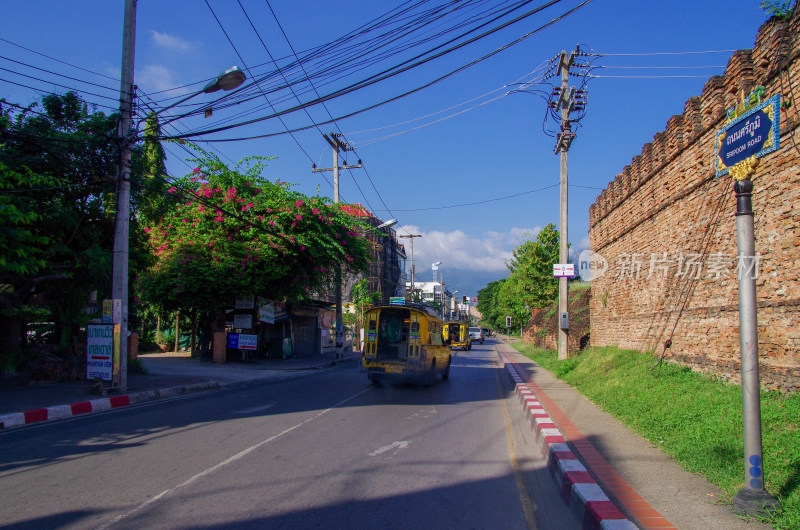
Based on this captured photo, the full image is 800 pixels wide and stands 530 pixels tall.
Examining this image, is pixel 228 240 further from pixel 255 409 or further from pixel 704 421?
pixel 704 421

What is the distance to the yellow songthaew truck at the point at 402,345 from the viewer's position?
47.0ft

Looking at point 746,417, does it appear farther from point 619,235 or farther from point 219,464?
point 619,235

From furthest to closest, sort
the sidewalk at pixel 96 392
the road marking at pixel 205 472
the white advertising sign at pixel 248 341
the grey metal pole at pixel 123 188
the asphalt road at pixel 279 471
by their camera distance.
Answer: the white advertising sign at pixel 248 341 < the grey metal pole at pixel 123 188 < the sidewalk at pixel 96 392 < the asphalt road at pixel 279 471 < the road marking at pixel 205 472

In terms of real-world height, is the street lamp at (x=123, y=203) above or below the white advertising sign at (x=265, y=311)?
above

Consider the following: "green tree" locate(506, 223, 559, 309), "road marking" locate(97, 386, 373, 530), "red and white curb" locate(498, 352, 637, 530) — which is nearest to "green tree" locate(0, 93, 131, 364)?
"road marking" locate(97, 386, 373, 530)

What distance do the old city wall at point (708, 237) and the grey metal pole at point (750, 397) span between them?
9.32 feet

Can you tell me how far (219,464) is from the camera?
6336 millimetres

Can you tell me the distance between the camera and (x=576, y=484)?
5.13 metres

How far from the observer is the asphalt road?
470 cm

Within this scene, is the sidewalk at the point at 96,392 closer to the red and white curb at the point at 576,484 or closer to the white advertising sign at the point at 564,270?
the red and white curb at the point at 576,484

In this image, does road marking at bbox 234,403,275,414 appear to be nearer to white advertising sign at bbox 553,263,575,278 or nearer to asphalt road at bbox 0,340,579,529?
asphalt road at bbox 0,340,579,529

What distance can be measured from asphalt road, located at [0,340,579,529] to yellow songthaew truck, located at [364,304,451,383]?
3.30 m

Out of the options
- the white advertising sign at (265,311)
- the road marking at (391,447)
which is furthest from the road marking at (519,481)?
the white advertising sign at (265,311)

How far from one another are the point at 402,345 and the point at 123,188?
27.6ft
